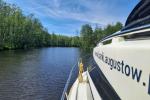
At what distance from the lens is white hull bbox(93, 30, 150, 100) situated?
210cm

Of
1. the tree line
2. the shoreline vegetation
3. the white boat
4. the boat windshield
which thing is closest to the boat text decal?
the white boat

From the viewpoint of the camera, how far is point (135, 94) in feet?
7.49

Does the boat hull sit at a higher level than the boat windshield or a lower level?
lower

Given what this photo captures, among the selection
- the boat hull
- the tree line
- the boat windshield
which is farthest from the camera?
the tree line

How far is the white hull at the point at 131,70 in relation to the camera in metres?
2.10

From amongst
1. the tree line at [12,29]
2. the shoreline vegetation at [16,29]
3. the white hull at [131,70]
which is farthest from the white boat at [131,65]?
the tree line at [12,29]

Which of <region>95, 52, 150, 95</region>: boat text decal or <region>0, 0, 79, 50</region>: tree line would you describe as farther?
<region>0, 0, 79, 50</region>: tree line

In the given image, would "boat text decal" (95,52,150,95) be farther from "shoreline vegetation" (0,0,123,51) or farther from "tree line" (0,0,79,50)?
"tree line" (0,0,79,50)

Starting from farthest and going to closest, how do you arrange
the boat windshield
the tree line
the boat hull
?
the tree line → the boat windshield → the boat hull

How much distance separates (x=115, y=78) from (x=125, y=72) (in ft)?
1.25

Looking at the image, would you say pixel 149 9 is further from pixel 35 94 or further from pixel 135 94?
pixel 35 94

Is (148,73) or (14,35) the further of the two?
(14,35)

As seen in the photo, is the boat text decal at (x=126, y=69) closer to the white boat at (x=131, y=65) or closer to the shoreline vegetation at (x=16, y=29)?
the white boat at (x=131, y=65)

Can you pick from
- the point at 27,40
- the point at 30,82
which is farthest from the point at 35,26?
the point at 30,82
